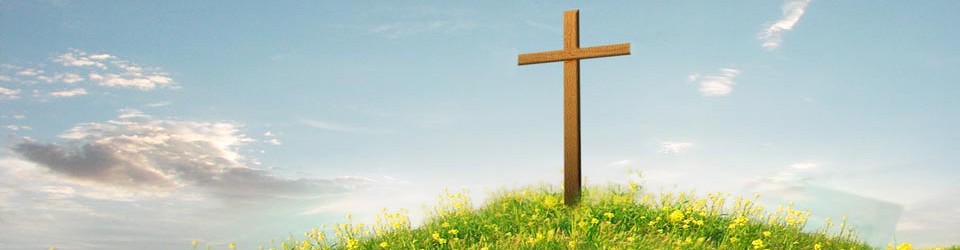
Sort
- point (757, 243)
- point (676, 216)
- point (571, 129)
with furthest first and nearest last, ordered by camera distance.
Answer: point (571, 129)
point (676, 216)
point (757, 243)

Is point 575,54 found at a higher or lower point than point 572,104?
higher

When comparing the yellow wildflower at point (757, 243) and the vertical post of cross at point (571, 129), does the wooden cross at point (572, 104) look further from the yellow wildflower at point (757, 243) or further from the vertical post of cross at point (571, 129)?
the yellow wildflower at point (757, 243)

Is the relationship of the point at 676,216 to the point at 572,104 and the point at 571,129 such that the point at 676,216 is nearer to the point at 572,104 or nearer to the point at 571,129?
the point at 571,129

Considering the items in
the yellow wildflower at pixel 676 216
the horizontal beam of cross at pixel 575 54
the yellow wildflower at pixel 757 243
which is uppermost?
the horizontal beam of cross at pixel 575 54

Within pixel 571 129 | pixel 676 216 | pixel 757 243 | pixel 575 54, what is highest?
pixel 575 54

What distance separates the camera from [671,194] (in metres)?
11.9

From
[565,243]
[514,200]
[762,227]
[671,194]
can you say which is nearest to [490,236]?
[565,243]

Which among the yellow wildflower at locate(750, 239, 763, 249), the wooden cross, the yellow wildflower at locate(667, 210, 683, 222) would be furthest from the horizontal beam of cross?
the yellow wildflower at locate(750, 239, 763, 249)

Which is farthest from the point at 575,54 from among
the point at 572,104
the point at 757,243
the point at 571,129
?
the point at 757,243

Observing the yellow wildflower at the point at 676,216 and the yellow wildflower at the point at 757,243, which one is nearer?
the yellow wildflower at the point at 757,243

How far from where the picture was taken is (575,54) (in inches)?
468

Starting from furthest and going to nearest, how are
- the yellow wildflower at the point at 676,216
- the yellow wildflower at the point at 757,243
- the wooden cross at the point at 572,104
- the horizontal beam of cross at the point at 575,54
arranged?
the wooden cross at the point at 572,104 → the horizontal beam of cross at the point at 575,54 → the yellow wildflower at the point at 676,216 → the yellow wildflower at the point at 757,243

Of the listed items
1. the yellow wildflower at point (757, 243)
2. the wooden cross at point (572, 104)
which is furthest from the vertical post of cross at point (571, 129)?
the yellow wildflower at point (757, 243)

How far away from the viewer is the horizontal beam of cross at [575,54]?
1154cm
